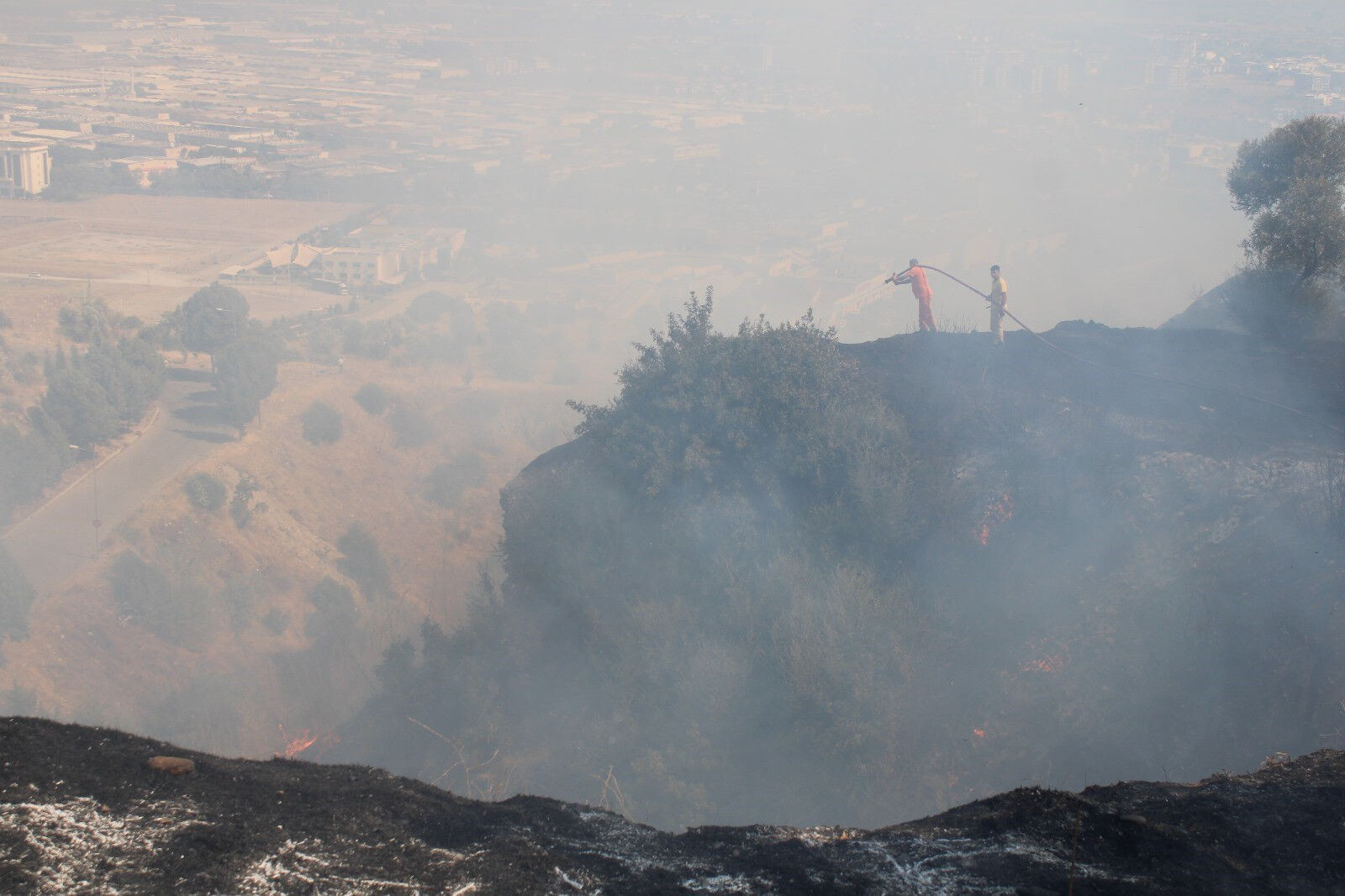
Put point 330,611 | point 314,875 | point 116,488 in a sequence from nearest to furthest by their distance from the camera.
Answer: point 314,875 → point 330,611 → point 116,488

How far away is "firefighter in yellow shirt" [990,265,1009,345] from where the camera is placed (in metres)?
12.8

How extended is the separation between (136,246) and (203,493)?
770 inches

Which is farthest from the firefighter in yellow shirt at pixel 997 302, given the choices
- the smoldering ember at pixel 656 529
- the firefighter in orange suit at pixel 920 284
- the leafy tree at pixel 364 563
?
the leafy tree at pixel 364 563

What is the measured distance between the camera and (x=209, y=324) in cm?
2830

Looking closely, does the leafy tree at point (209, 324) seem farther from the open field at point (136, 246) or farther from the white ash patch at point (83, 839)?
the white ash patch at point (83, 839)

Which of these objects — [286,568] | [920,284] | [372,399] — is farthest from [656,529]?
[372,399]

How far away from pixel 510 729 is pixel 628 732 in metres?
2.30

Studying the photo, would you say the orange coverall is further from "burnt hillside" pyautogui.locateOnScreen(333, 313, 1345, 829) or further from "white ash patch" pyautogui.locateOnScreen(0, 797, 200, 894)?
"white ash patch" pyautogui.locateOnScreen(0, 797, 200, 894)

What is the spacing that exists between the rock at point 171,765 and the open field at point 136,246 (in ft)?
99.0

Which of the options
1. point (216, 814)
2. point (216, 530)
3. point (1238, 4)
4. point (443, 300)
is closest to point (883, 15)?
point (1238, 4)

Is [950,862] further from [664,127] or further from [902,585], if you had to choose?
[664,127]

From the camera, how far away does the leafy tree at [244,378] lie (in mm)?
26453

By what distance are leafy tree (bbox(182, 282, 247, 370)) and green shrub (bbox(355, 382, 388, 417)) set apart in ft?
13.6

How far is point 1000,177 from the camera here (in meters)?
57.2
